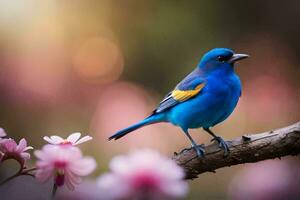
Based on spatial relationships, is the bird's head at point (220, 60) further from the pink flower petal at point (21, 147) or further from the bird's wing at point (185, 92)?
the pink flower petal at point (21, 147)

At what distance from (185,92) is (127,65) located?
2.58 meters

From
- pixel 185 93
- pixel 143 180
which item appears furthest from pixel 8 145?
pixel 185 93

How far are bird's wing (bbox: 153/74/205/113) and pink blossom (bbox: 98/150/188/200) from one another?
6.41ft

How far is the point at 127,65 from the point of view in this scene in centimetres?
536

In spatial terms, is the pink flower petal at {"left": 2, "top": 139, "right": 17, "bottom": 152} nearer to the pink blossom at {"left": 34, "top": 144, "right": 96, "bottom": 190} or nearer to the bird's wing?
the pink blossom at {"left": 34, "top": 144, "right": 96, "bottom": 190}

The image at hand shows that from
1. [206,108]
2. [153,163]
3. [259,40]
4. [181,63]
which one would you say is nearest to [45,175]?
[153,163]

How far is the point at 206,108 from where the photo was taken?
264 centimetres

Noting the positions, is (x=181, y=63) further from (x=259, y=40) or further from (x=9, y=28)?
(x=9, y=28)

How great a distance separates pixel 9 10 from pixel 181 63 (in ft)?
4.83

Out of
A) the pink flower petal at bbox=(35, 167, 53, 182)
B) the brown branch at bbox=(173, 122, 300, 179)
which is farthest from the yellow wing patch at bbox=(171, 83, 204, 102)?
the pink flower petal at bbox=(35, 167, 53, 182)

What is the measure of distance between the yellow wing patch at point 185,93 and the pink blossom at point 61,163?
5.84 ft

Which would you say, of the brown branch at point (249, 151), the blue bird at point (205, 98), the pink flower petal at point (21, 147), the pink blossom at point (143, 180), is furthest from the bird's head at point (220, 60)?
the pink blossom at point (143, 180)

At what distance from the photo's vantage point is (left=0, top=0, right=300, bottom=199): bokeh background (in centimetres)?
471

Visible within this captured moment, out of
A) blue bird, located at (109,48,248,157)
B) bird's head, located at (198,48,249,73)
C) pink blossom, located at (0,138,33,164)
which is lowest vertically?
pink blossom, located at (0,138,33,164)
